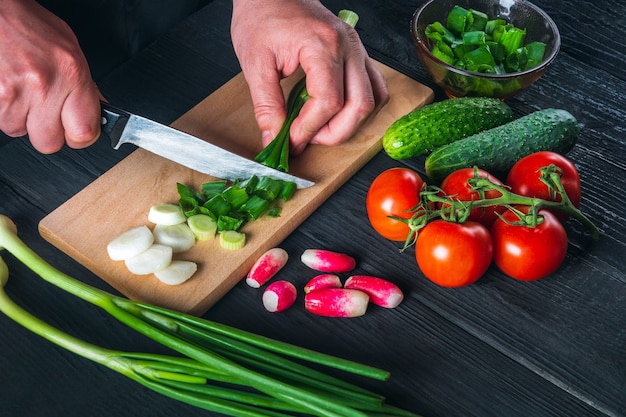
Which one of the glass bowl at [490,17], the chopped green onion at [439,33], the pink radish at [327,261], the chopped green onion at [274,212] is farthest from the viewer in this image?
the chopped green onion at [439,33]

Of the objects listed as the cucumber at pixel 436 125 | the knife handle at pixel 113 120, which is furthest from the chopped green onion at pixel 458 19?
the knife handle at pixel 113 120

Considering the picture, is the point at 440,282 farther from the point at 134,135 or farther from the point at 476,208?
the point at 134,135

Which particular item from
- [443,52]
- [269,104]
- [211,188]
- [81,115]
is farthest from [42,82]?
[443,52]

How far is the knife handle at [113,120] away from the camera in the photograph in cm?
194

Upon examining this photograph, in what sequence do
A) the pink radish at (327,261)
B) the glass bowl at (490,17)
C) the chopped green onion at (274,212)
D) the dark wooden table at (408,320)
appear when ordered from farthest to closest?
the glass bowl at (490,17) < the chopped green onion at (274,212) < the pink radish at (327,261) < the dark wooden table at (408,320)

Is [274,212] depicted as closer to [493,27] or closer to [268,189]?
[268,189]

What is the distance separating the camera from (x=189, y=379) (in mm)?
1593

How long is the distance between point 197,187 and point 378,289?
597 mm

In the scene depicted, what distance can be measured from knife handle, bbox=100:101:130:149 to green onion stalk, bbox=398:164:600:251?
0.73 metres

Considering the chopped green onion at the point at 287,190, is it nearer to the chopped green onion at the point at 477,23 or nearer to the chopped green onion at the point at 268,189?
the chopped green onion at the point at 268,189

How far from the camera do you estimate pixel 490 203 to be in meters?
1.81

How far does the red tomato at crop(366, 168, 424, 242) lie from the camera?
1.92 meters

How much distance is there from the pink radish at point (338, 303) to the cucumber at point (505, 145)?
1.55ft

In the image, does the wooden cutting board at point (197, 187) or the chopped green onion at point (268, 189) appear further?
the chopped green onion at point (268, 189)
